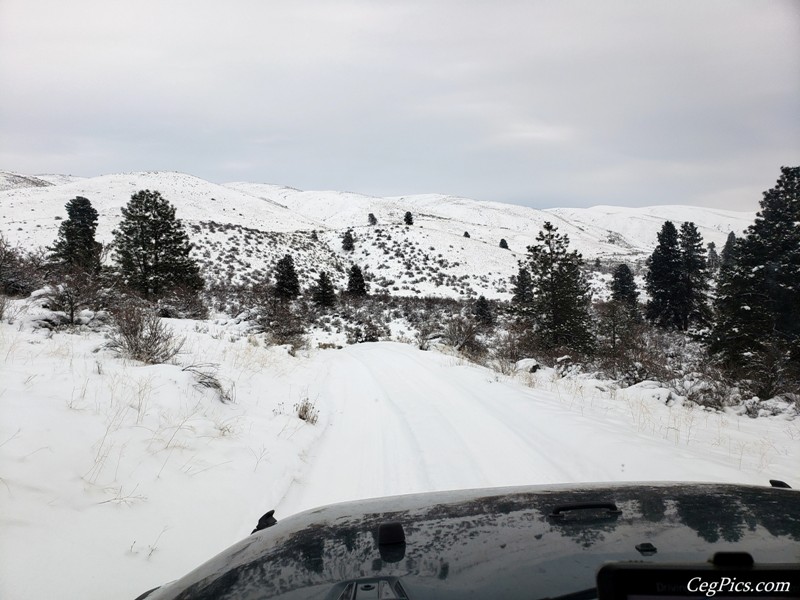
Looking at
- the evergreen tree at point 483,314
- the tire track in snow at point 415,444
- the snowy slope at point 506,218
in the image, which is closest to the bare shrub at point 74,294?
the tire track in snow at point 415,444

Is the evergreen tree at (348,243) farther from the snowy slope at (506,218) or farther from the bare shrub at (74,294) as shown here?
the bare shrub at (74,294)

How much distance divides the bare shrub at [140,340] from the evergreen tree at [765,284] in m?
18.3

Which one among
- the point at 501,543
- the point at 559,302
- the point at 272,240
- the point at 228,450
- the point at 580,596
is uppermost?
the point at 272,240

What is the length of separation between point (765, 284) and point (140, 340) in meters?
23.3

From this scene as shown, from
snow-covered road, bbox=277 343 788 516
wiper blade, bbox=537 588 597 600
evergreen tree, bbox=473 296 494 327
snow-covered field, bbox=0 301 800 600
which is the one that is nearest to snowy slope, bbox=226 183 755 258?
evergreen tree, bbox=473 296 494 327

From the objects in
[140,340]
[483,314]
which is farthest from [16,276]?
[483,314]

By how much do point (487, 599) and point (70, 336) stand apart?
28.5 feet

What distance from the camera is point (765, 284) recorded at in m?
17.2

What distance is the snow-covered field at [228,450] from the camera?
266cm

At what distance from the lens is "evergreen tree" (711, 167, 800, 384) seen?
15.8m

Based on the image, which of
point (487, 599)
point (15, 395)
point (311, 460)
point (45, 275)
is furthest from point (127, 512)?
point (45, 275)

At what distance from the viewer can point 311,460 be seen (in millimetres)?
4797

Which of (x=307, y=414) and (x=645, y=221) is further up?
(x=645, y=221)

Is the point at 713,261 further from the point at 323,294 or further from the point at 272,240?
the point at 272,240
